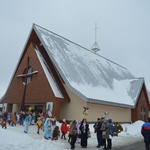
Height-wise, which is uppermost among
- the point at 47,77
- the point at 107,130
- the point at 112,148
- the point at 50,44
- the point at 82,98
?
the point at 50,44

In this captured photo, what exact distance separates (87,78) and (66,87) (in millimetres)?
3398

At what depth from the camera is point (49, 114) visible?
20.7 metres

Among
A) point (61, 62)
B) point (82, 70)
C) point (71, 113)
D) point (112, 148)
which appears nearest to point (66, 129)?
point (112, 148)

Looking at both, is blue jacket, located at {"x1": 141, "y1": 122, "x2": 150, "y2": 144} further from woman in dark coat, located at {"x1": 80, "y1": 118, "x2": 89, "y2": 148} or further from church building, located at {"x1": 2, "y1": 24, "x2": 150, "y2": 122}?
church building, located at {"x1": 2, "y1": 24, "x2": 150, "y2": 122}

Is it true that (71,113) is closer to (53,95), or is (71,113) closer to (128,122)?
(53,95)

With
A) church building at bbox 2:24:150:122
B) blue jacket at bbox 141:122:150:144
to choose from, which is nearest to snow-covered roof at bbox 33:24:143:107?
church building at bbox 2:24:150:122

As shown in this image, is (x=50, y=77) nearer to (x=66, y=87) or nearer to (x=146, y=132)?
(x=66, y=87)

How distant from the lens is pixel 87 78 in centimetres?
2441

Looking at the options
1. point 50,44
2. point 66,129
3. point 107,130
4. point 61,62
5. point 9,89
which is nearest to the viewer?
point 107,130

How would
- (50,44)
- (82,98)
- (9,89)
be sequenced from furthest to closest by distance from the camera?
(9,89) < (50,44) < (82,98)

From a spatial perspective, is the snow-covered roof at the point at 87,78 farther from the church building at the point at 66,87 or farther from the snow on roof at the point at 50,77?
the snow on roof at the point at 50,77

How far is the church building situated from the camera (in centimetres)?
2125

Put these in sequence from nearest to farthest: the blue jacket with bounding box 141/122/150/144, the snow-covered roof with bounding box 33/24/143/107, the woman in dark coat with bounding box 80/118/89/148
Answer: the blue jacket with bounding box 141/122/150/144 → the woman in dark coat with bounding box 80/118/89/148 → the snow-covered roof with bounding box 33/24/143/107

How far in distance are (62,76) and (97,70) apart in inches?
340
